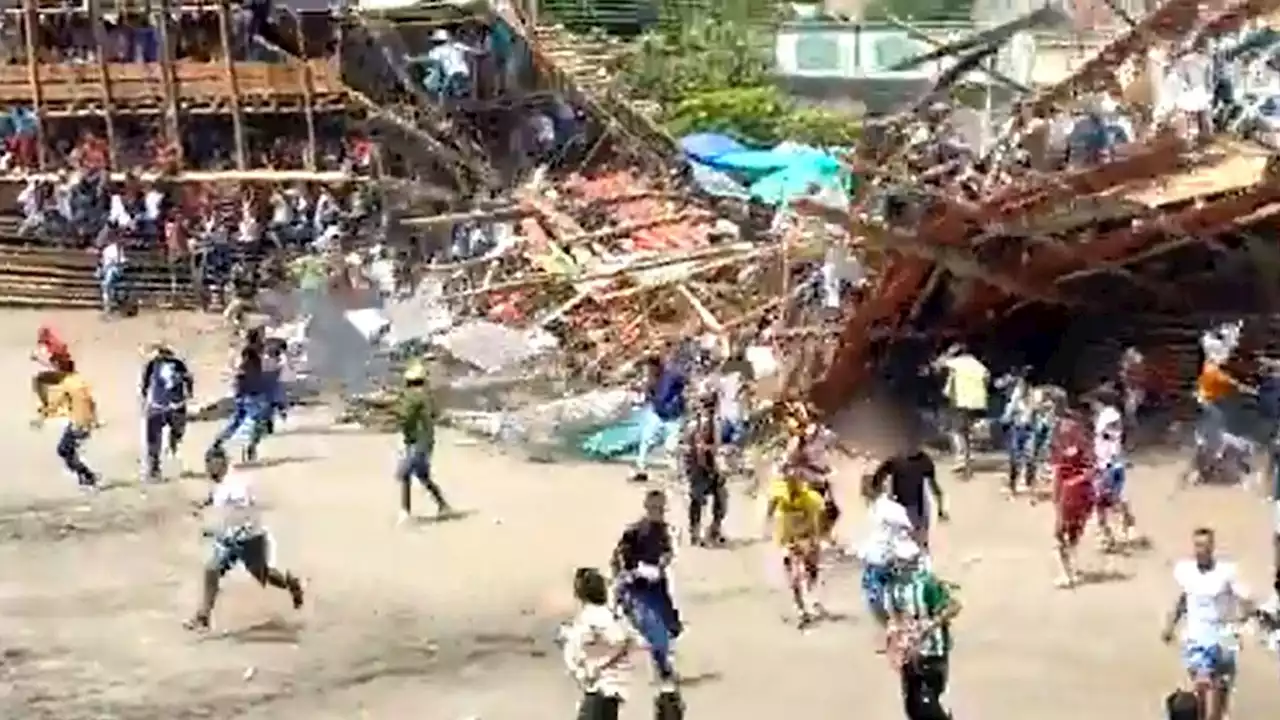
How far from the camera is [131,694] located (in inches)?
591

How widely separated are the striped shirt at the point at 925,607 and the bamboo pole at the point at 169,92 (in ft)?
63.5

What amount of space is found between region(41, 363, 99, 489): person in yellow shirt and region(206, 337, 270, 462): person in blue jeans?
1053 mm

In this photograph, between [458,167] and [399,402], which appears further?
[458,167]

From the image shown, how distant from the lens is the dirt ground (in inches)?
583

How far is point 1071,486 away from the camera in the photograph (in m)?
16.8

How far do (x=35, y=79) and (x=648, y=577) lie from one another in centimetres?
1971

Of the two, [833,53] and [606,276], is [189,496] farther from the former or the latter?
[833,53]

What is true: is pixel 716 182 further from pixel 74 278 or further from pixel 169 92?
pixel 74 278

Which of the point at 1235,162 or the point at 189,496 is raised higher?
the point at 1235,162

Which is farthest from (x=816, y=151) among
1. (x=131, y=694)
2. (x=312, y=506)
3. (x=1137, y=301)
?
(x=131, y=694)

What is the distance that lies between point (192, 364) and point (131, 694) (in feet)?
39.5

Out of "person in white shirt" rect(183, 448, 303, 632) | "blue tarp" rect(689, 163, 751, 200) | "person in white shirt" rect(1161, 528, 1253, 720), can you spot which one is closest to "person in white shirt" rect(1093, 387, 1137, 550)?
"person in white shirt" rect(1161, 528, 1253, 720)

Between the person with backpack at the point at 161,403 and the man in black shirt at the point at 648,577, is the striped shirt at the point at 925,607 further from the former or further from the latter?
the person with backpack at the point at 161,403

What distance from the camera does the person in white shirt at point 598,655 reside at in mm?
12258
